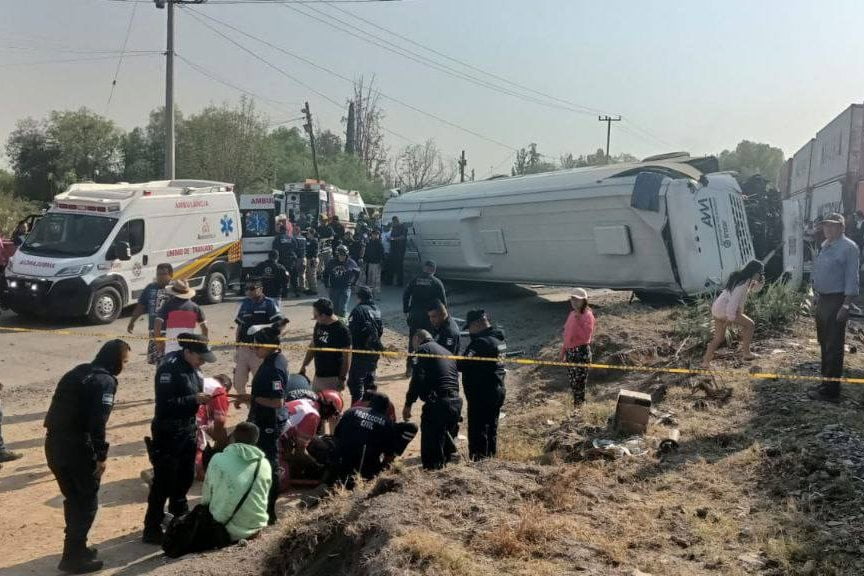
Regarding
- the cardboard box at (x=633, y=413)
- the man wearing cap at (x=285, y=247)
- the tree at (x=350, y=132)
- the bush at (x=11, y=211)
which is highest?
the tree at (x=350, y=132)

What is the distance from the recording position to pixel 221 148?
138 ft

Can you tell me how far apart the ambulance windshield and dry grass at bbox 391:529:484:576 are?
11802mm

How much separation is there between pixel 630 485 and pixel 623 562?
5.02 feet

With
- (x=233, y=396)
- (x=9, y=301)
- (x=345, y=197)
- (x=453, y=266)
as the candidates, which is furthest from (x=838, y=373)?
(x=345, y=197)

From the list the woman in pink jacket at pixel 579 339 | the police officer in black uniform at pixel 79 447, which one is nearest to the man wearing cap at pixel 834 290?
the woman in pink jacket at pixel 579 339

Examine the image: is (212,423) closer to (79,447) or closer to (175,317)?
(175,317)

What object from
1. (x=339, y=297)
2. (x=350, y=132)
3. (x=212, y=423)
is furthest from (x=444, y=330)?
(x=350, y=132)

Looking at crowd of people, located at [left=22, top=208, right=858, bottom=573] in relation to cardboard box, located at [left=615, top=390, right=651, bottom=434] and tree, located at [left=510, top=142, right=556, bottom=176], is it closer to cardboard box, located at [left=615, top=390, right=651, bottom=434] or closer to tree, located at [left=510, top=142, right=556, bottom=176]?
cardboard box, located at [left=615, top=390, right=651, bottom=434]

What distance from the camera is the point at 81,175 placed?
1585 inches

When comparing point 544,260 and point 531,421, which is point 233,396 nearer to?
point 531,421

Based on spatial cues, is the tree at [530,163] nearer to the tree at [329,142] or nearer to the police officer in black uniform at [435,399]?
the tree at [329,142]

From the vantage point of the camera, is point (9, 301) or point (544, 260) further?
point (544, 260)

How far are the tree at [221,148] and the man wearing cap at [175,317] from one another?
1334 inches

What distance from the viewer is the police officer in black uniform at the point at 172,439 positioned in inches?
234
